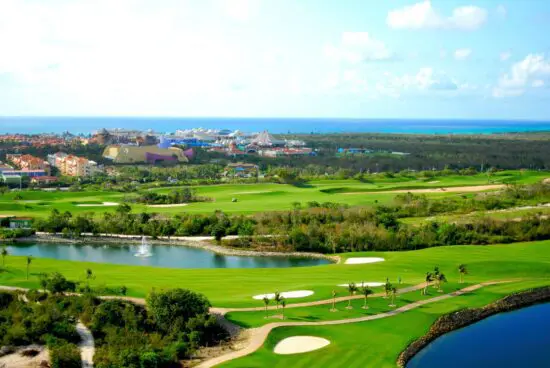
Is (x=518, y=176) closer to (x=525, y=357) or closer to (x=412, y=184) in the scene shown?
(x=412, y=184)

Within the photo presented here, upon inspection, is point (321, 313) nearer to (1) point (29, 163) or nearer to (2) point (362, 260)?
(2) point (362, 260)

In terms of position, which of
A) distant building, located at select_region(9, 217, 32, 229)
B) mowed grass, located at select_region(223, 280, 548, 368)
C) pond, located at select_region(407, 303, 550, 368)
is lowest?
pond, located at select_region(407, 303, 550, 368)

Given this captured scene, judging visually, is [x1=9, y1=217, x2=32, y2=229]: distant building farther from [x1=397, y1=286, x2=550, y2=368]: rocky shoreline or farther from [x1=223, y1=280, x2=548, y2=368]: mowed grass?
[x1=397, y1=286, x2=550, y2=368]: rocky shoreline

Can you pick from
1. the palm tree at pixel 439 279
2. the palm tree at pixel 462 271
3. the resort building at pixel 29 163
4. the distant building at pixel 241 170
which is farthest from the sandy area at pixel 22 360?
the resort building at pixel 29 163

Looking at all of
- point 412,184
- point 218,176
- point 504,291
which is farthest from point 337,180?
point 504,291

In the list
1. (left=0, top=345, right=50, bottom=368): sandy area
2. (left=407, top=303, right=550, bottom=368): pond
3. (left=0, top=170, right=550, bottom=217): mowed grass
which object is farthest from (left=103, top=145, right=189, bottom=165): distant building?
(left=0, top=345, right=50, bottom=368): sandy area
